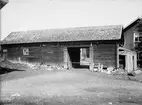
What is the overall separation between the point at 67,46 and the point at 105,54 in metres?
5.12

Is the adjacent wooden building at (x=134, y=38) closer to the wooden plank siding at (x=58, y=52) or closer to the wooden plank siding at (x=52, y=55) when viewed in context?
the wooden plank siding at (x=58, y=52)

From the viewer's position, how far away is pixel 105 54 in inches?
784

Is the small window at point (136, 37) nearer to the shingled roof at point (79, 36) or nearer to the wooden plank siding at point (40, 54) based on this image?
the shingled roof at point (79, 36)

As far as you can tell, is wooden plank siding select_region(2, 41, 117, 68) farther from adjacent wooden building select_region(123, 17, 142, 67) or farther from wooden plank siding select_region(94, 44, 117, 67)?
adjacent wooden building select_region(123, 17, 142, 67)

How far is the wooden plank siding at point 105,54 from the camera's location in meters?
19.4

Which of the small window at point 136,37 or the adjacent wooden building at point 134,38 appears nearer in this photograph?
the adjacent wooden building at point 134,38

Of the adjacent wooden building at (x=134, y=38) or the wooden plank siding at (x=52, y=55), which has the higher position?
the adjacent wooden building at (x=134, y=38)

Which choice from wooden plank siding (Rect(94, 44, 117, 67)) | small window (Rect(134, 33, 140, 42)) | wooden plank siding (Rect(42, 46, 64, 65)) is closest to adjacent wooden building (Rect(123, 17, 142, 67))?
small window (Rect(134, 33, 140, 42))

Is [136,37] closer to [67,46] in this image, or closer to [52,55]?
[67,46]

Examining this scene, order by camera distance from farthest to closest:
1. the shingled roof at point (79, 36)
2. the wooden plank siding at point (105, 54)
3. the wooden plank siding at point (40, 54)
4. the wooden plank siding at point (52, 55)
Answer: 1. the wooden plank siding at point (40, 54)
2. the wooden plank siding at point (52, 55)
3. the shingled roof at point (79, 36)
4. the wooden plank siding at point (105, 54)

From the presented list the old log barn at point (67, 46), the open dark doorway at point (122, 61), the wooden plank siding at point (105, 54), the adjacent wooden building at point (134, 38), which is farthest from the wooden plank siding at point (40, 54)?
the adjacent wooden building at point (134, 38)

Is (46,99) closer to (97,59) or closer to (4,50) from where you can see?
(97,59)

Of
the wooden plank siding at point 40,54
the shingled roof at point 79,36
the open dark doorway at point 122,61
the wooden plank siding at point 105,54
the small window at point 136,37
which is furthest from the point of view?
the small window at point 136,37

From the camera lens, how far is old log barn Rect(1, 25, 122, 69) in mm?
19625
